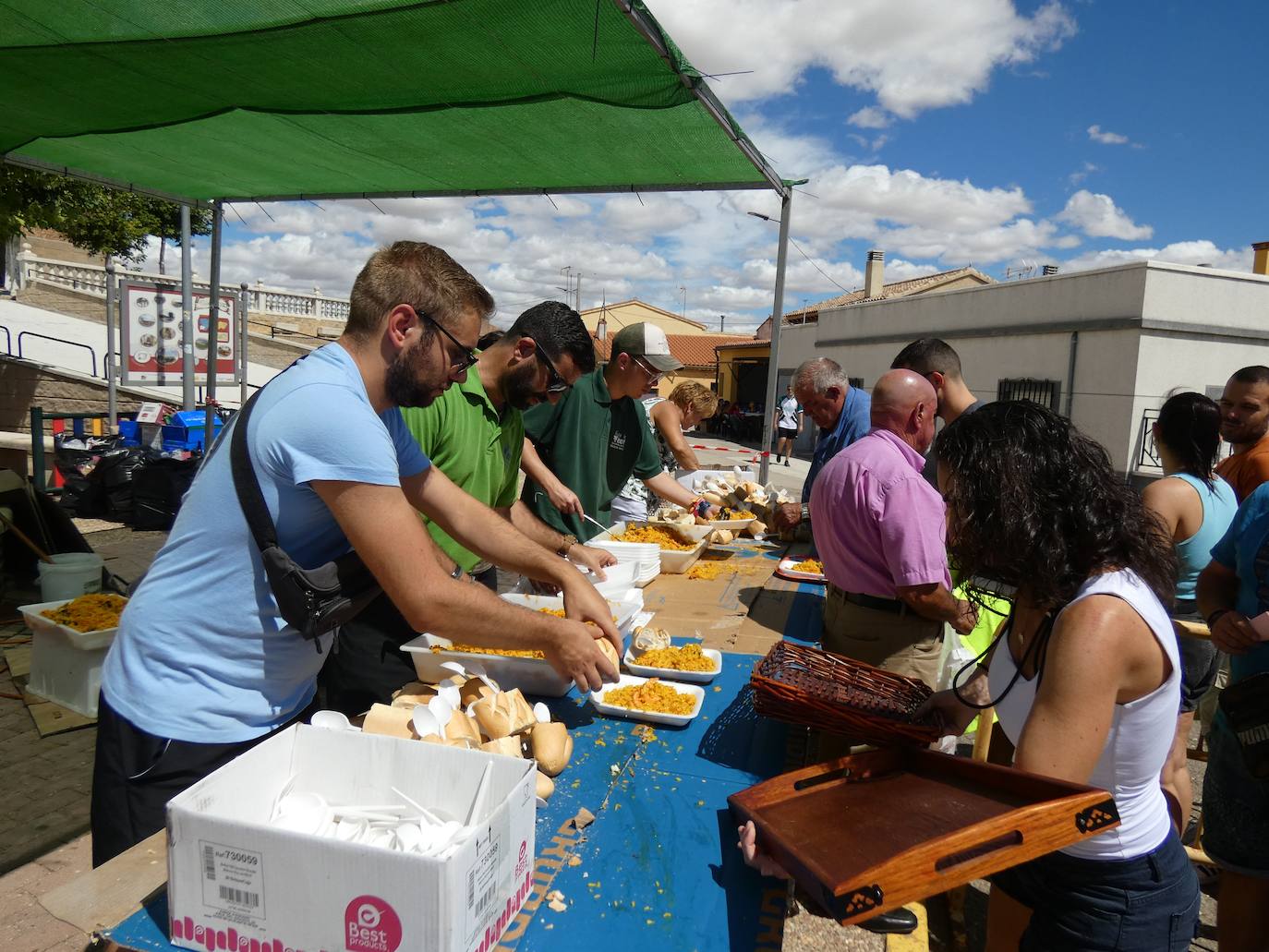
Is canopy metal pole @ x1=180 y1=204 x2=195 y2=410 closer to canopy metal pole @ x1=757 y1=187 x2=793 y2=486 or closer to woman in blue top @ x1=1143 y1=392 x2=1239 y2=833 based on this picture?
canopy metal pole @ x1=757 y1=187 x2=793 y2=486

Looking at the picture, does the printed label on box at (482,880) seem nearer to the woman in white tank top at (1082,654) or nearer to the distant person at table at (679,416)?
the woman in white tank top at (1082,654)

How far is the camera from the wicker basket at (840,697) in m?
1.76

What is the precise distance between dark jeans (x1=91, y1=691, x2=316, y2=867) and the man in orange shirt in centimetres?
433

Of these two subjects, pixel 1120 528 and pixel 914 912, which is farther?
pixel 1120 528

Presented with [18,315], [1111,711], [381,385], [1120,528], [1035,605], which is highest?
[18,315]

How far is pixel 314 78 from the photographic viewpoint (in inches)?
157

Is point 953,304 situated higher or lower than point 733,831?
higher

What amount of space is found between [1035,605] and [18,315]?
75.8ft

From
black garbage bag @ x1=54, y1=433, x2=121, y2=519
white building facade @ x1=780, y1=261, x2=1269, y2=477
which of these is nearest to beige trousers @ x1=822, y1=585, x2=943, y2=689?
black garbage bag @ x1=54, y1=433, x2=121, y2=519

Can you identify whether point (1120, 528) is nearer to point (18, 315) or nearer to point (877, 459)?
point (877, 459)

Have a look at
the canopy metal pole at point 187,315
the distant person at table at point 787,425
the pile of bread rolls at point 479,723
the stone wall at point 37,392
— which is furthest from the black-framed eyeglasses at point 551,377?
the distant person at table at point 787,425

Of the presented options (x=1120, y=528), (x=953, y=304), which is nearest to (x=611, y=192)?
(x=1120, y=528)

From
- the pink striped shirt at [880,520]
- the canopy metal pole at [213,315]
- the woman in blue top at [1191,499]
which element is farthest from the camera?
the canopy metal pole at [213,315]

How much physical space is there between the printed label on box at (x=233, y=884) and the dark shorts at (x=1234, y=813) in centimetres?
Result: 266
